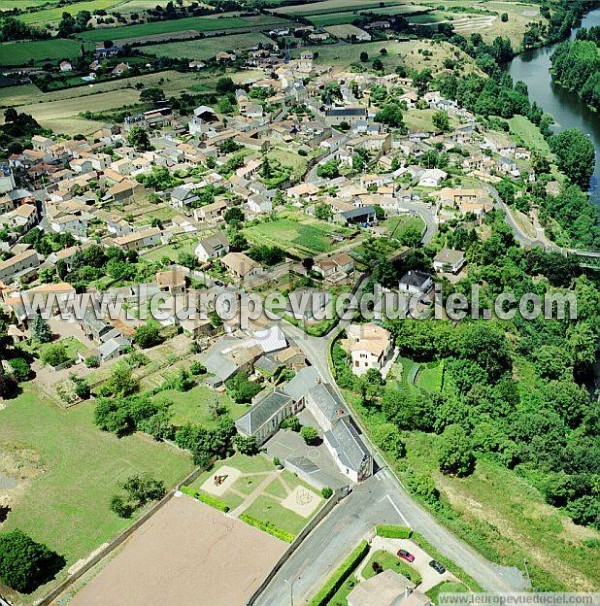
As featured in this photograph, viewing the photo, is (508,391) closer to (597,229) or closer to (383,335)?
(383,335)

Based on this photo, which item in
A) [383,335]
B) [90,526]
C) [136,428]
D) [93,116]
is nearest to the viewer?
[90,526]

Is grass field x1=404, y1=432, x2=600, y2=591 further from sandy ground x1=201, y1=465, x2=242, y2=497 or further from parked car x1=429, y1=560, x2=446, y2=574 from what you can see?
sandy ground x1=201, y1=465, x2=242, y2=497

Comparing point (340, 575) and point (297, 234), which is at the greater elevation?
point (297, 234)

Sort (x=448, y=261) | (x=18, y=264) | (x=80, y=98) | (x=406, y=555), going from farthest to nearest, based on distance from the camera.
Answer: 1. (x=80, y=98)
2. (x=18, y=264)
3. (x=448, y=261)
4. (x=406, y=555)

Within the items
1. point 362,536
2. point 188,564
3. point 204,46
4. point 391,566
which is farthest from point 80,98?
point 391,566

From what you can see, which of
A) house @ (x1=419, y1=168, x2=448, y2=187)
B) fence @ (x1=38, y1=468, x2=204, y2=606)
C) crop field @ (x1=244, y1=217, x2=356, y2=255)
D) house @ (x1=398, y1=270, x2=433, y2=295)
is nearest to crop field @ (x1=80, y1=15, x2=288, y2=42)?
house @ (x1=419, y1=168, x2=448, y2=187)

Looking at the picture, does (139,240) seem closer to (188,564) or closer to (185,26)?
(188,564)

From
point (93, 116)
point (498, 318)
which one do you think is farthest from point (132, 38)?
point (498, 318)
